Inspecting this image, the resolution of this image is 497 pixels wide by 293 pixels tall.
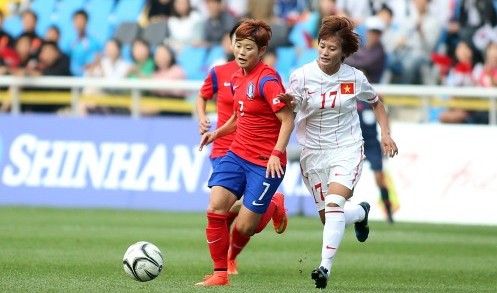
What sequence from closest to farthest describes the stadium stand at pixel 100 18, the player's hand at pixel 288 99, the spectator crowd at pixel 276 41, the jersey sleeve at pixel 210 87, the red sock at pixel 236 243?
1. the player's hand at pixel 288 99
2. the red sock at pixel 236 243
3. the jersey sleeve at pixel 210 87
4. the spectator crowd at pixel 276 41
5. the stadium stand at pixel 100 18

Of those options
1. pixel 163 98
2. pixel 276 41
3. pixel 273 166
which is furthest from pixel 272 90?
pixel 276 41

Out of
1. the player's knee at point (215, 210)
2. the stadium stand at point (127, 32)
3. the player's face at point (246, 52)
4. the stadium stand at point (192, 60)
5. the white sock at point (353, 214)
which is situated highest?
the player's face at point (246, 52)

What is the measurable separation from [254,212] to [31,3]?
15.3m

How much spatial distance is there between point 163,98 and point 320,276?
38.1 ft

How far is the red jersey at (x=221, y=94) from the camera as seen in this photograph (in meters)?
11.5

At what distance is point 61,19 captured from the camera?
23.5 m

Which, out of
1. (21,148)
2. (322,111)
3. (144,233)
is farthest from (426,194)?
(322,111)

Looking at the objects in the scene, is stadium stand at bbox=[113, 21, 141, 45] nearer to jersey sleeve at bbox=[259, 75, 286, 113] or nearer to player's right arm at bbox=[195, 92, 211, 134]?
player's right arm at bbox=[195, 92, 211, 134]

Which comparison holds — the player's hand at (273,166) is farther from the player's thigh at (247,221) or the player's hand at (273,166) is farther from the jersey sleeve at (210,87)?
the jersey sleeve at (210,87)

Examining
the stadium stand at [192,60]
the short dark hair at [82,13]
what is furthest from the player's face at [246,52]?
the short dark hair at [82,13]

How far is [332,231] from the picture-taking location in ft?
31.1

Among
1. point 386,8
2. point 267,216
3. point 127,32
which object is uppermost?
point 386,8

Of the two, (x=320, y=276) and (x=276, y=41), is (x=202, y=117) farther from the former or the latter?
(x=276, y=41)

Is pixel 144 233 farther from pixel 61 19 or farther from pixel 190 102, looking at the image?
pixel 61 19
